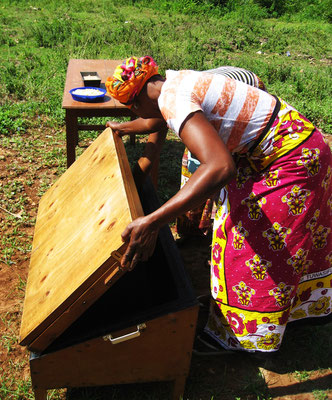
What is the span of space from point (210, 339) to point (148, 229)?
52.2 inches

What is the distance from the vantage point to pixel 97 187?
7.44 ft

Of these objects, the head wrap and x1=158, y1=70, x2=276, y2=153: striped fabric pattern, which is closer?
x1=158, y1=70, x2=276, y2=153: striped fabric pattern

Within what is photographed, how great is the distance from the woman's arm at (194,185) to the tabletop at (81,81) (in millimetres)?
2310

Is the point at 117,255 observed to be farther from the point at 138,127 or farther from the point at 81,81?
the point at 81,81

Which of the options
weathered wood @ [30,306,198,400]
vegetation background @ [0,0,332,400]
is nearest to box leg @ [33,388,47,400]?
weathered wood @ [30,306,198,400]

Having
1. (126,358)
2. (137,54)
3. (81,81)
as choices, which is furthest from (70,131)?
(137,54)

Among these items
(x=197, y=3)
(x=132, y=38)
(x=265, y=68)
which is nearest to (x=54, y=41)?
(x=132, y=38)

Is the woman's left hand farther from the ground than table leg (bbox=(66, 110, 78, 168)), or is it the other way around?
the woman's left hand

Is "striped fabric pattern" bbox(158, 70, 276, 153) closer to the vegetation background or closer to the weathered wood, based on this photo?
the weathered wood

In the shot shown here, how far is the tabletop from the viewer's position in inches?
152

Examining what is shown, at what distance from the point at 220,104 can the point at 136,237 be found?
0.75m

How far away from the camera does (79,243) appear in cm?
203

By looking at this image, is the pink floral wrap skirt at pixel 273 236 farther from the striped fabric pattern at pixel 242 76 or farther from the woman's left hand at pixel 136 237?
the woman's left hand at pixel 136 237

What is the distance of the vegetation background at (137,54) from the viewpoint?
8.68 ft
